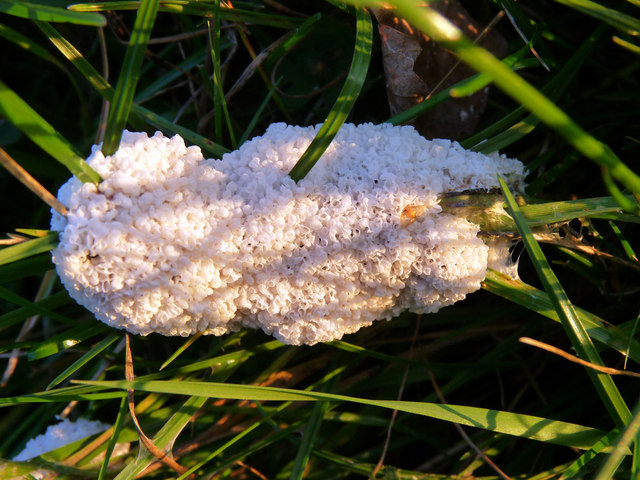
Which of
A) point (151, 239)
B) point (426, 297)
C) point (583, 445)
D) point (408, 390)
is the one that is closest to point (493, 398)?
point (408, 390)

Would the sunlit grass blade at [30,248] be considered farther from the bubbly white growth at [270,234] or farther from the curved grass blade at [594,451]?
the curved grass blade at [594,451]

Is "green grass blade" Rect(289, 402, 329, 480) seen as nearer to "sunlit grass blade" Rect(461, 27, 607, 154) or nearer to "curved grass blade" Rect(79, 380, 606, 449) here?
"curved grass blade" Rect(79, 380, 606, 449)

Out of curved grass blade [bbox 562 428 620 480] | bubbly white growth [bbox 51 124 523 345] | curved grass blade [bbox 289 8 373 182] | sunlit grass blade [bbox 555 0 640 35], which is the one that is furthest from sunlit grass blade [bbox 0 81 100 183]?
curved grass blade [bbox 562 428 620 480]

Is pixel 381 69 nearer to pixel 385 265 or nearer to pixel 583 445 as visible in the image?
pixel 385 265

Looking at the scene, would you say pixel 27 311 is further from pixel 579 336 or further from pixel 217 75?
pixel 579 336

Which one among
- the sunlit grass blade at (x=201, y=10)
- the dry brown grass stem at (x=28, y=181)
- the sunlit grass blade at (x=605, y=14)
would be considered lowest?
the dry brown grass stem at (x=28, y=181)

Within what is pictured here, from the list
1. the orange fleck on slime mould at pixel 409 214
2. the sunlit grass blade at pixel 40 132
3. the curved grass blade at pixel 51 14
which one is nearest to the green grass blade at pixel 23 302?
the sunlit grass blade at pixel 40 132
